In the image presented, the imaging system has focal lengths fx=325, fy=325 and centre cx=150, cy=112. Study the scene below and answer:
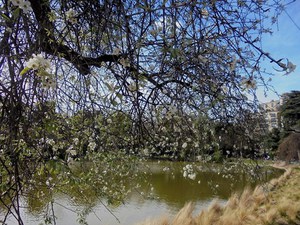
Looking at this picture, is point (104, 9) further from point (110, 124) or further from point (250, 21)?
point (110, 124)

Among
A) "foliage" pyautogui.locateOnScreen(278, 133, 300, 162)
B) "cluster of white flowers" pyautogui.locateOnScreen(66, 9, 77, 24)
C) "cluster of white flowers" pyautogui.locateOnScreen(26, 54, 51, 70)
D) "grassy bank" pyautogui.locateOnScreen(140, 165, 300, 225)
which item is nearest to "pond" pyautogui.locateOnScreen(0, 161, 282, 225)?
A: "grassy bank" pyautogui.locateOnScreen(140, 165, 300, 225)

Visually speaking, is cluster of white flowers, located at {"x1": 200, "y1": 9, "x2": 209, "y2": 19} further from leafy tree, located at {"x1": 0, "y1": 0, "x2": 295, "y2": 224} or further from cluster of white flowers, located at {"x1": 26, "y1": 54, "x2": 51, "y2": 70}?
cluster of white flowers, located at {"x1": 26, "y1": 54, "x2": 51, "y2": 70}

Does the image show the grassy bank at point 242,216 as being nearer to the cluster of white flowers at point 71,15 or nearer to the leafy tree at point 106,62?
the leafy tree at point 106,62

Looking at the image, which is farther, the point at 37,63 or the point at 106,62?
the point at 106,62

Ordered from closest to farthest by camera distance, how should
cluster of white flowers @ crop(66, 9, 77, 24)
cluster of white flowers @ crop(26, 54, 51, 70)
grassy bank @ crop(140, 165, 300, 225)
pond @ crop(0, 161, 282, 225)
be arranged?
1. cluster of white flowers @ crop(26, 54, 51, 70)
2. cluster of white flowers @ crop(66, 9, 77, 24)
3. pond @ crop(0, 161, 282, 225)
4. grassy bank @ crop(140, 165, 300, 225)

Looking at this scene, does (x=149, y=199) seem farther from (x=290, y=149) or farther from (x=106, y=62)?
(x=290, y=149)

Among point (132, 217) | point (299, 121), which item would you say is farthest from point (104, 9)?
point (299, 121)

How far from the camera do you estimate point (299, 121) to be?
22.1 m

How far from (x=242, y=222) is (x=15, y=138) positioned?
19.5 feet

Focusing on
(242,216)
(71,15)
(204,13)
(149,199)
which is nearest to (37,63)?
(71,15)

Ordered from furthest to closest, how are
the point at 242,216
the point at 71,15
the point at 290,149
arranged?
the point at 290,149 → the point at 242,216 → the point at 71,15

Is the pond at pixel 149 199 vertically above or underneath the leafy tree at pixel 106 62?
underneath

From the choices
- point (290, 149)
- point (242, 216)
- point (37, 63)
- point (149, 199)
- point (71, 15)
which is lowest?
point (242, 216)

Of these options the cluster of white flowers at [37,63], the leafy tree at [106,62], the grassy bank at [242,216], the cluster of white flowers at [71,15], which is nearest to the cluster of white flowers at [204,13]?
the leafy tree at [106,62]
